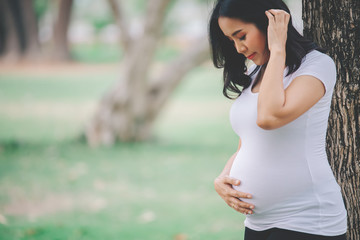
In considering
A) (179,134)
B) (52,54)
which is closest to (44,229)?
(179,134)

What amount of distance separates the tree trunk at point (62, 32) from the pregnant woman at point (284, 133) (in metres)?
25.4

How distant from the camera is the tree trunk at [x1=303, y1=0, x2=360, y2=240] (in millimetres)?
2383

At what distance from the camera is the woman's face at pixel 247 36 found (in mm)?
2043

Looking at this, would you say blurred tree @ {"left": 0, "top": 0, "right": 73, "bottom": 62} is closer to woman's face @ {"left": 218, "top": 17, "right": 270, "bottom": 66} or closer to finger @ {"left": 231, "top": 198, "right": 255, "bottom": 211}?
woman's face @ {"left": 218, "top": 17, "right": 270, "bottom": 66}

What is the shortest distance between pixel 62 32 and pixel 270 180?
28.1 meters

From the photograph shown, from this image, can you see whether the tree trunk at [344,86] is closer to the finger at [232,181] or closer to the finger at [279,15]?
the finger at [279,15]

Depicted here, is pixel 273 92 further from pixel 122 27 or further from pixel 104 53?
pixel 104 53

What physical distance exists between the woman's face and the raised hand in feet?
0.45

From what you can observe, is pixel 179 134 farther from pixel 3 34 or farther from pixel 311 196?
pixel 3 34

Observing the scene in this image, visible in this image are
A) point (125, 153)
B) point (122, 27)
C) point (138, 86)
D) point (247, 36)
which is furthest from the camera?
point (122, 27)

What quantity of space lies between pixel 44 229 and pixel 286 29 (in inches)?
141

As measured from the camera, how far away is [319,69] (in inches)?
72.2

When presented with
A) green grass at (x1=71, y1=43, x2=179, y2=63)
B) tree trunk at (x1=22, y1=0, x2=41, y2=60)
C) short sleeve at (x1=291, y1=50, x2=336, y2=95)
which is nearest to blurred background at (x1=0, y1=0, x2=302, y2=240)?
short sleeve at (x1=291, y1=50, x2=336, y2=95)

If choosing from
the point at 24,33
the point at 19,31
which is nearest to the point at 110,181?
the point at 19,31
